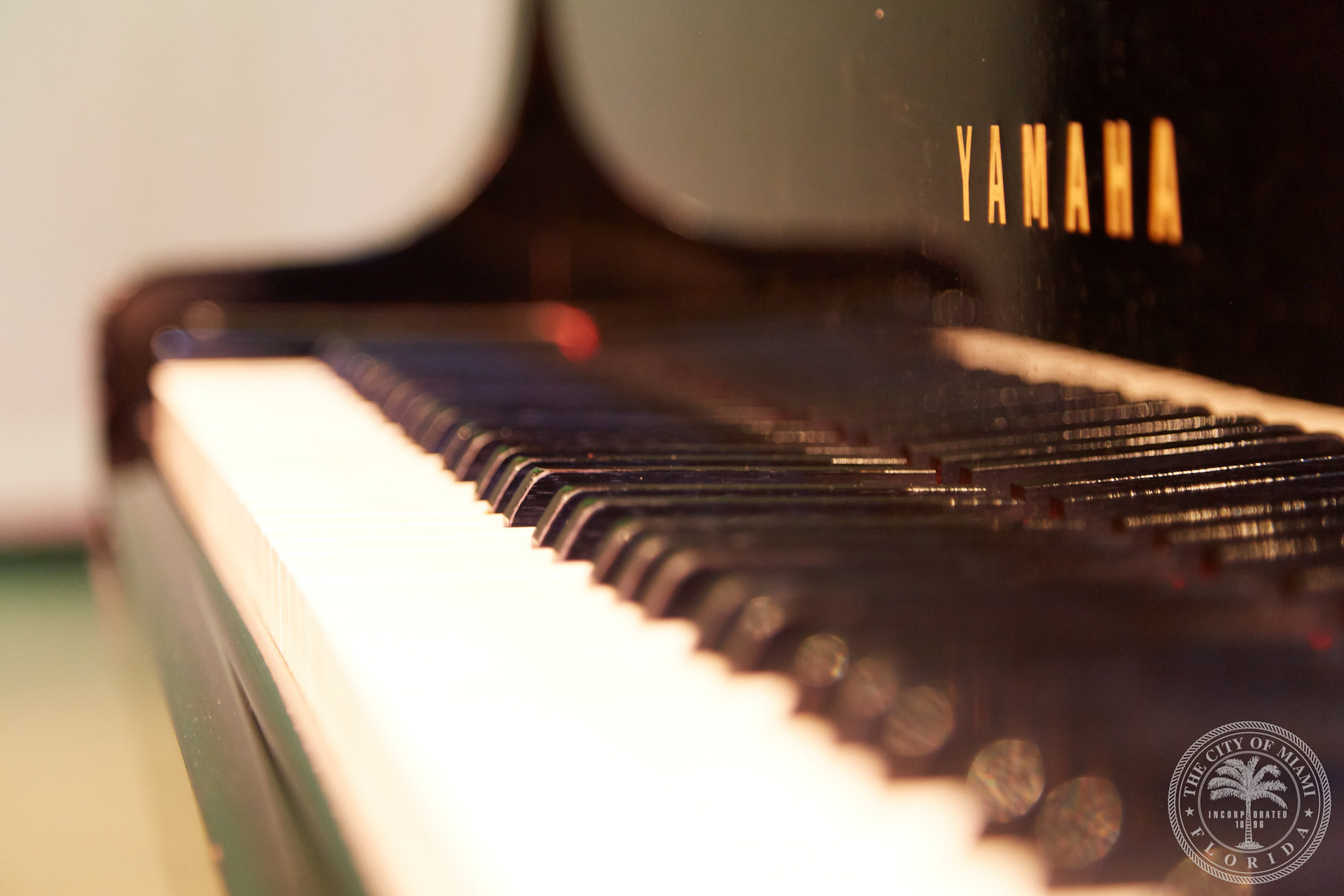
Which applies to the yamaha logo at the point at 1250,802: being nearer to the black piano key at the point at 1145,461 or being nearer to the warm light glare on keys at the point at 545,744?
the warm light glare on keys at the point at 545,744

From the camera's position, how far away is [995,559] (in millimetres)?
687

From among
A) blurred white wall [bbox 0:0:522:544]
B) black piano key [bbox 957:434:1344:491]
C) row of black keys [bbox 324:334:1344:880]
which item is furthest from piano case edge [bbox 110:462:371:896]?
blurred white wall [bbox 0:0:522:544]

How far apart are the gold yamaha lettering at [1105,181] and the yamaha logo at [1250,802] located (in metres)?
0.30

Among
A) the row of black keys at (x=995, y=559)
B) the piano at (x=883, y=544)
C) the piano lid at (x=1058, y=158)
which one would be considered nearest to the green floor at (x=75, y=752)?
the piano at (x=883, y=544)

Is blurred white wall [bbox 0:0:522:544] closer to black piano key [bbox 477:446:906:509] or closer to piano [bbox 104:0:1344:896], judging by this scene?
piano [bbox 104:0:1344:896]

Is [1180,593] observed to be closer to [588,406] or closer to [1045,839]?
[1045,839]

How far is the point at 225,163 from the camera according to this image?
3.90 metres

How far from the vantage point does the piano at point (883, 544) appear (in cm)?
46

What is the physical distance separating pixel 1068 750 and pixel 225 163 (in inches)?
149

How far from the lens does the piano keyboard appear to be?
17.6 inches

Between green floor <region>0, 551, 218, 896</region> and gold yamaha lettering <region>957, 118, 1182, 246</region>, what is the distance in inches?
31.8

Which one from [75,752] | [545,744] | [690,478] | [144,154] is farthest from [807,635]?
[144,154]

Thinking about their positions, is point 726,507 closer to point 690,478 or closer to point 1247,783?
point 690,478

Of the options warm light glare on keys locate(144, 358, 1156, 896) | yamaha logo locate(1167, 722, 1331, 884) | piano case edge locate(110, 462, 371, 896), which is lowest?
piano case edge locate(110, 462, 371, 896)
